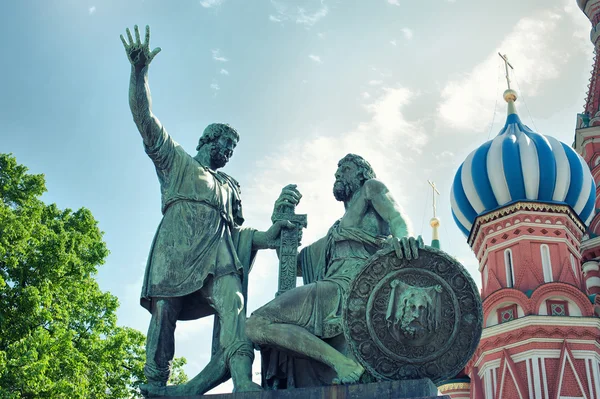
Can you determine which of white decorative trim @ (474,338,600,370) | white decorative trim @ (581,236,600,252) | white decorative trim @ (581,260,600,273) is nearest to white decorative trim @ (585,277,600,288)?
white decorative trim @ (581,260,600,273)

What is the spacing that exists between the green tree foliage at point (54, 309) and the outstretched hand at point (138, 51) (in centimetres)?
788

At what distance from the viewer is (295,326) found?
6914 mm

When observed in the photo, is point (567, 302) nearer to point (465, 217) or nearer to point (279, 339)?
point (465, 217)

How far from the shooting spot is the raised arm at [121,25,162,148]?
779cm

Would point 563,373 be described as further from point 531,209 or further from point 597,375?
point 531,209

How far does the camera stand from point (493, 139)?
37.0 metres

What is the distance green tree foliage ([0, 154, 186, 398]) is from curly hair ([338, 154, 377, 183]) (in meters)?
8.26

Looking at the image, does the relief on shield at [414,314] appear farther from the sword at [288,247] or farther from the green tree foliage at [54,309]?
the green tree foliage at [54,309]

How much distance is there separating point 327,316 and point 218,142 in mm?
2195

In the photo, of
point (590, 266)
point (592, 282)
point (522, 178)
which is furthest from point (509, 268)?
point (590, 266)

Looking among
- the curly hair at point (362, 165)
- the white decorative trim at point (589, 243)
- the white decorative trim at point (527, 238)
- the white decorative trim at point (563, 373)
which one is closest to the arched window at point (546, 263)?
the white decorative trim at point (527, 238)

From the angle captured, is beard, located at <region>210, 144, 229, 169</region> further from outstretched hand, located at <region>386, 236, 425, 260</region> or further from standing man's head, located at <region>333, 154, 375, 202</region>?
outstretched hand, located at <region>386, 236, 425, 260</region>

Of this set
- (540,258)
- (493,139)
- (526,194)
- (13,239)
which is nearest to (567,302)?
(540,258)

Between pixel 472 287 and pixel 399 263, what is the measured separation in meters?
0.55
